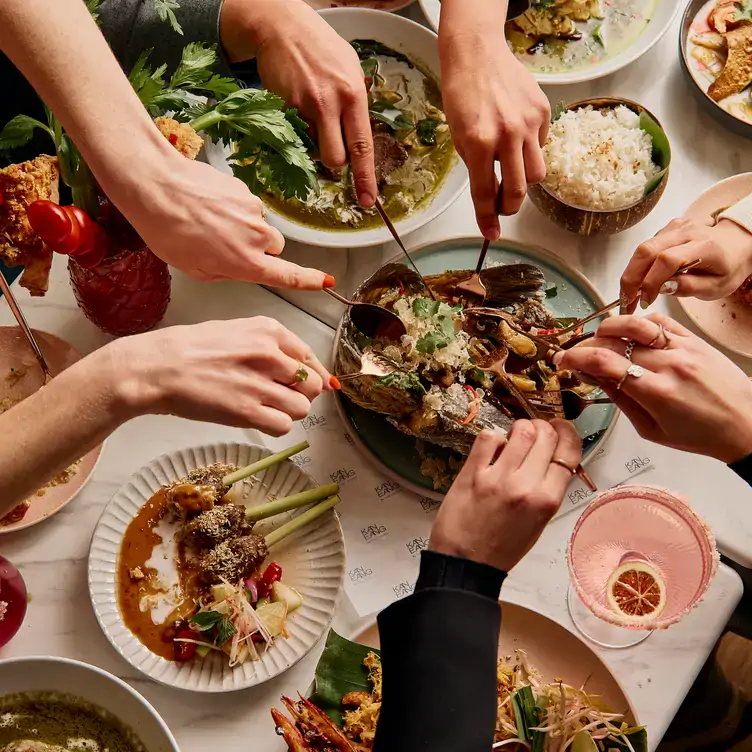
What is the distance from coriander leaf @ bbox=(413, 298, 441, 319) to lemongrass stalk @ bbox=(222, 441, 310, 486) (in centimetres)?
34

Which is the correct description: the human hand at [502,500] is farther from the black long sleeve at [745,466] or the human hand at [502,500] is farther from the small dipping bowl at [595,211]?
the small dipping bowl at [595,211]

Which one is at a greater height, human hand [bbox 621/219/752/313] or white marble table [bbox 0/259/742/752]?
human hand [bbox 621/219/752/313]

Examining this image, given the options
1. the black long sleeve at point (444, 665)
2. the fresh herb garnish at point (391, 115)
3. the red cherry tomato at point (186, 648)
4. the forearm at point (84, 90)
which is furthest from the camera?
the fresh herb garnish at point (391, 115)

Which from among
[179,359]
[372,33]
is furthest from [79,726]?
[372,33]

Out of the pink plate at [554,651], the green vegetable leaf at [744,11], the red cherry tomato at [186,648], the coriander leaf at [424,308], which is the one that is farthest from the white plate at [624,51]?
the red cherry tomato at [186,648]

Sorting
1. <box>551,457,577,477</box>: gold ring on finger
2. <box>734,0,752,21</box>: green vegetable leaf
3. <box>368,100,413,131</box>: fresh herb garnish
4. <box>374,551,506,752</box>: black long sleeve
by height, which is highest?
<box>734,0,752,21</box>: green vegetable leaf

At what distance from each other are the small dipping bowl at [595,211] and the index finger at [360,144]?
0.41 m

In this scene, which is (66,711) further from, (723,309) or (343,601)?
(723,309)

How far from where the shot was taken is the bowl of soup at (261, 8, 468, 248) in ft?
5.80

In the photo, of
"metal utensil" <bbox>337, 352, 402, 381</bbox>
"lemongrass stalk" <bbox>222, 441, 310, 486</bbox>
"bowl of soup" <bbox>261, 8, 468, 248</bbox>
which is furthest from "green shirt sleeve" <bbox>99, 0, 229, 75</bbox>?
"lemongrass stalk" <bbox>222, 441, 310, 486</bbox>

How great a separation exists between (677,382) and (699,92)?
3.15 ft

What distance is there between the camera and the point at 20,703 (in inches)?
56.1

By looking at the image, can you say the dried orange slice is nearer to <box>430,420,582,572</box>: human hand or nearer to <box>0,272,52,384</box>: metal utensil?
<box>430,420,582,572</box>: human hand

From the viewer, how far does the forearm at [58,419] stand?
118cm
